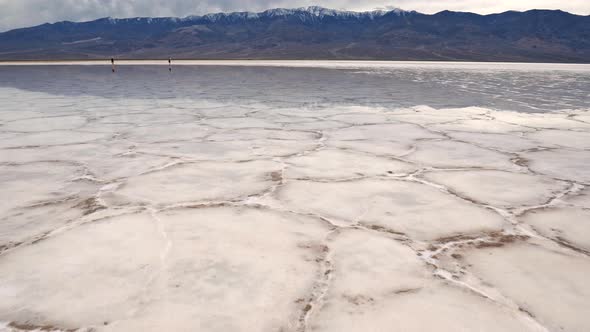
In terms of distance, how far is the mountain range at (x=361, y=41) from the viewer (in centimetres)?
5347

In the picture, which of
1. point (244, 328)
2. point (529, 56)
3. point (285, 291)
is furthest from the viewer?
point (529, 56)

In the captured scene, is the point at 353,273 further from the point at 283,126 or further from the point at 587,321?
the point at 283,126

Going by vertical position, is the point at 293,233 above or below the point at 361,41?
below

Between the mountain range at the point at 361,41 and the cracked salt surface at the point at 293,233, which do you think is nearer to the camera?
the cracked salt surface at the point at 293,233

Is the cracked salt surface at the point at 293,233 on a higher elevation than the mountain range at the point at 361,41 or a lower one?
lower

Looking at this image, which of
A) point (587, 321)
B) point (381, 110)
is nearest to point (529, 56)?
point (381, 110)

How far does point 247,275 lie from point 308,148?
1.52m

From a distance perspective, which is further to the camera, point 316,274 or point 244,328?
point 316,274

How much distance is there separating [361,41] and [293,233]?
74.8 m

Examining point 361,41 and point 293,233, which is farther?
point 361,41

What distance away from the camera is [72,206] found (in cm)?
155

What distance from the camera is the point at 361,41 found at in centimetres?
7144

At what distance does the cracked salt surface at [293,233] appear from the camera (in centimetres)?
94

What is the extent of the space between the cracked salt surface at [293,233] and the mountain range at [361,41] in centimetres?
4365
